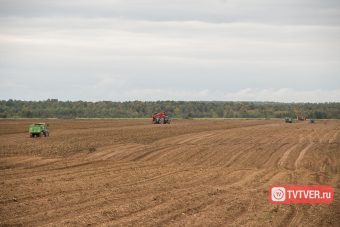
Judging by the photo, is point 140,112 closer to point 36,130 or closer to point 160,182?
point 36,130

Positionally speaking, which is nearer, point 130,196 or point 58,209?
point 58,209

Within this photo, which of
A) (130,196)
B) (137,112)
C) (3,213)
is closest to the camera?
(3,213)

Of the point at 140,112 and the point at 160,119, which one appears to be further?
the point at 140,112

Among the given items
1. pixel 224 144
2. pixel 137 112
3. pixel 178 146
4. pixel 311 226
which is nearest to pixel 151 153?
pixel 178 146

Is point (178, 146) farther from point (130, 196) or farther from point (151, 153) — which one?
point (130, 196)

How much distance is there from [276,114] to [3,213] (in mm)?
130780

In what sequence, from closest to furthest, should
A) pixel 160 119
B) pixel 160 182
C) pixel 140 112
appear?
1. pixel 160 182
2. pixel 160 119
3. pixel 140 112

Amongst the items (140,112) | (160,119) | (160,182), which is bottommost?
(160,182)

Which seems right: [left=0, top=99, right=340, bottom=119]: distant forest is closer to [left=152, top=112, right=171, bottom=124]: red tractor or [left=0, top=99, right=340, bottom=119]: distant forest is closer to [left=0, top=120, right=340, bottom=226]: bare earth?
[left=152, top=112, right=171, bottom=124]: red tractor

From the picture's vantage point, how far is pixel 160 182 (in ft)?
71.5

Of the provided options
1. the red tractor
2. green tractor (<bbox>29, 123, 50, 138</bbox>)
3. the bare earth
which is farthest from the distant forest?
the bare earth

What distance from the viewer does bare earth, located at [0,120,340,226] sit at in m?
15.3

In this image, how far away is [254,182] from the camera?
2234 cm

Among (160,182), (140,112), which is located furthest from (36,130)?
(140,112)
